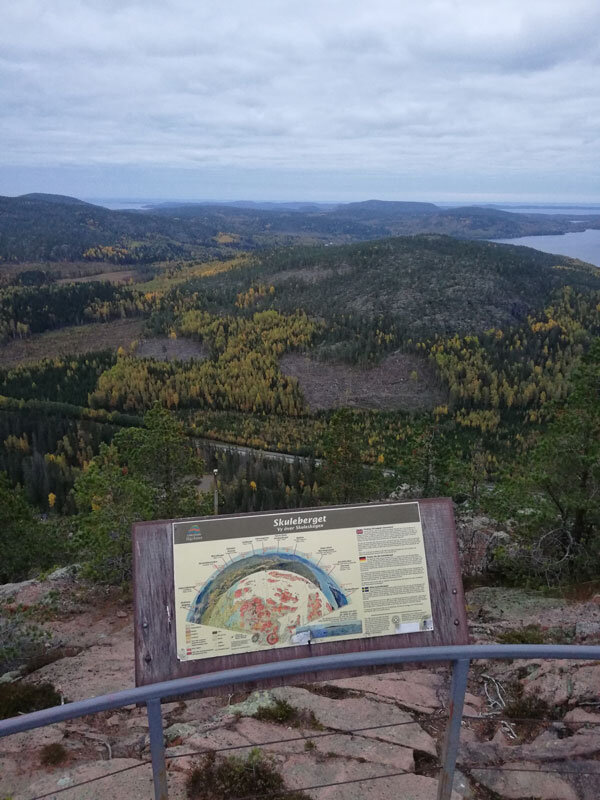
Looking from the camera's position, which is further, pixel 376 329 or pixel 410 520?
pixel 376 329

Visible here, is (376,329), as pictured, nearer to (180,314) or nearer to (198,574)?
(180,314)

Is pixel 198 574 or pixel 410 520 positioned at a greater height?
pixel 410 520

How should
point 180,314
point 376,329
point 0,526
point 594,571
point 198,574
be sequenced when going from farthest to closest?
1. point 180,314
2. point 376,329
3. point 0,526
4. point 594,571
5. point 198,574


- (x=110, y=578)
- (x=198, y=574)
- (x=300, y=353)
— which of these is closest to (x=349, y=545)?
(x=198, y=574)

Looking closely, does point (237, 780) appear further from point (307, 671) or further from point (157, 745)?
point (307, 671)

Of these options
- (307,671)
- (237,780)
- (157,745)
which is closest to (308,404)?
(237,780)

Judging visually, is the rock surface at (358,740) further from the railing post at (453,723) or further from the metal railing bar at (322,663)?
the metal railing bar at (322,663)

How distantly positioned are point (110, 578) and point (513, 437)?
236 feet

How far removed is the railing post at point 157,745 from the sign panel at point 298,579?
1380mm

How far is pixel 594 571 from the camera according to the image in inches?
683

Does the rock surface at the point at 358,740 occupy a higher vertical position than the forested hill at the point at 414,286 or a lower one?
lower

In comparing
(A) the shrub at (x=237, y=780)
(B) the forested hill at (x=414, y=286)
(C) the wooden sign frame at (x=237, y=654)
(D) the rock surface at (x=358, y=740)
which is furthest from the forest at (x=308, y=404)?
(A) the shrub at (x=237, y=780)

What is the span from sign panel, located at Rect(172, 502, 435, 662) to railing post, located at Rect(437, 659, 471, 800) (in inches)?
64.5

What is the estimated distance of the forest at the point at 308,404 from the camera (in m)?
19.1
